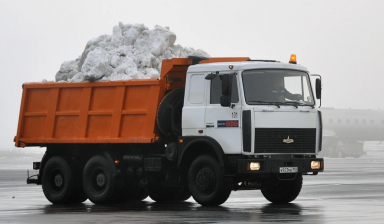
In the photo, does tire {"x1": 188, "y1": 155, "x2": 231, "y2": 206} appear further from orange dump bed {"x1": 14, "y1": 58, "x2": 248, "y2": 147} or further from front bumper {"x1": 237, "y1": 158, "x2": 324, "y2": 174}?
orange dump bed {"x1": 14, "y1": 58, "x2": 248, "y2": 147}

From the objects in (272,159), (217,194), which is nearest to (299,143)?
(272,159)

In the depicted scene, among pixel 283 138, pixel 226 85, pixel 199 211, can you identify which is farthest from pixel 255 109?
pixel 199 211

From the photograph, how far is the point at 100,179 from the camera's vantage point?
797 inches

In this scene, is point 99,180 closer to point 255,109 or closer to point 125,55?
point 125,55

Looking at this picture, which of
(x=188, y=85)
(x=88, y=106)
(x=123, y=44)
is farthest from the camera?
(x=123, y=44)

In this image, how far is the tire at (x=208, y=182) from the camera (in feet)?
58.5

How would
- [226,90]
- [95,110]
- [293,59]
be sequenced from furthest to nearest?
[95,110]
[293,59]
[226,90]

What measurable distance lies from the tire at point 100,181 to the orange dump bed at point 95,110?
1.77 feet

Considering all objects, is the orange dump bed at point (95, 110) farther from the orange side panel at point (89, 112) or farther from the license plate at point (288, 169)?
the license plate at point (288, 169)

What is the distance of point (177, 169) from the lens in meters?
19.3

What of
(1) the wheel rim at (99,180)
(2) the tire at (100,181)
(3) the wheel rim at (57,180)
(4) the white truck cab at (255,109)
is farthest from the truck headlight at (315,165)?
(3) the wheel rim at (57,180)

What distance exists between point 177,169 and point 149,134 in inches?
39.7

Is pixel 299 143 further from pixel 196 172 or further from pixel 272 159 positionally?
pixel 196 172

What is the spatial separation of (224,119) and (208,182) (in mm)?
1382
